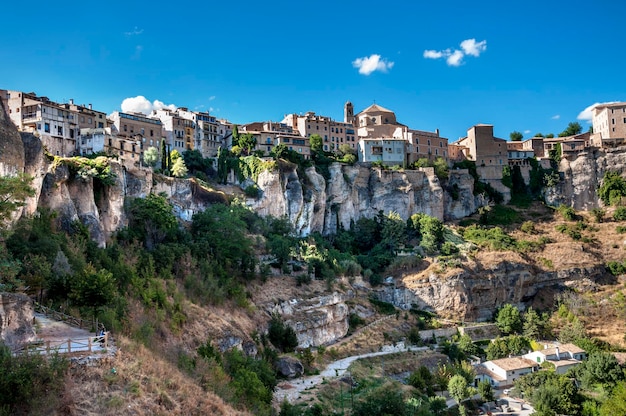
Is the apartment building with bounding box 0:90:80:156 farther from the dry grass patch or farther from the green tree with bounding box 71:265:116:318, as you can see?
the dry grass patch

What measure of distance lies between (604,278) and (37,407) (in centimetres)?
5388

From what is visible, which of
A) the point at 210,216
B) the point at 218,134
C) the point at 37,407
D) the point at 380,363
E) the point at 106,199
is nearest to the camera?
the point at 37,407

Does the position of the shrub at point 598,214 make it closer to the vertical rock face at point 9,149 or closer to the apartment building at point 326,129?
the apartment building at point 326,129

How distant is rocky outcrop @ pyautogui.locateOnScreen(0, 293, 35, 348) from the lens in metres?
14.5

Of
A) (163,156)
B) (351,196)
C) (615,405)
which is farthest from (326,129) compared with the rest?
(615,405)

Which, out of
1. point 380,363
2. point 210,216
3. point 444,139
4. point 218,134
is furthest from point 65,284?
point 444,139

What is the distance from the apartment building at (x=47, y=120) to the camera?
43500 mm

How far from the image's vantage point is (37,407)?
42.4 ft

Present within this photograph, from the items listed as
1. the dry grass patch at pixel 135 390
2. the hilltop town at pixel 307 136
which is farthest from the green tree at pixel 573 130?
the dry grass patch at pixel 135 390

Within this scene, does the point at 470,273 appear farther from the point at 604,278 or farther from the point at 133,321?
the point at 133,321

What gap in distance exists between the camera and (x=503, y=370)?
38.4 metres

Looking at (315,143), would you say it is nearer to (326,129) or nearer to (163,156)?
(326,129)

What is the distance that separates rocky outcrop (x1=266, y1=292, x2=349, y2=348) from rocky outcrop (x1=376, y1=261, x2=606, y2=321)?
9.69 meters

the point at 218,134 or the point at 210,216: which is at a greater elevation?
the point at 218,134
